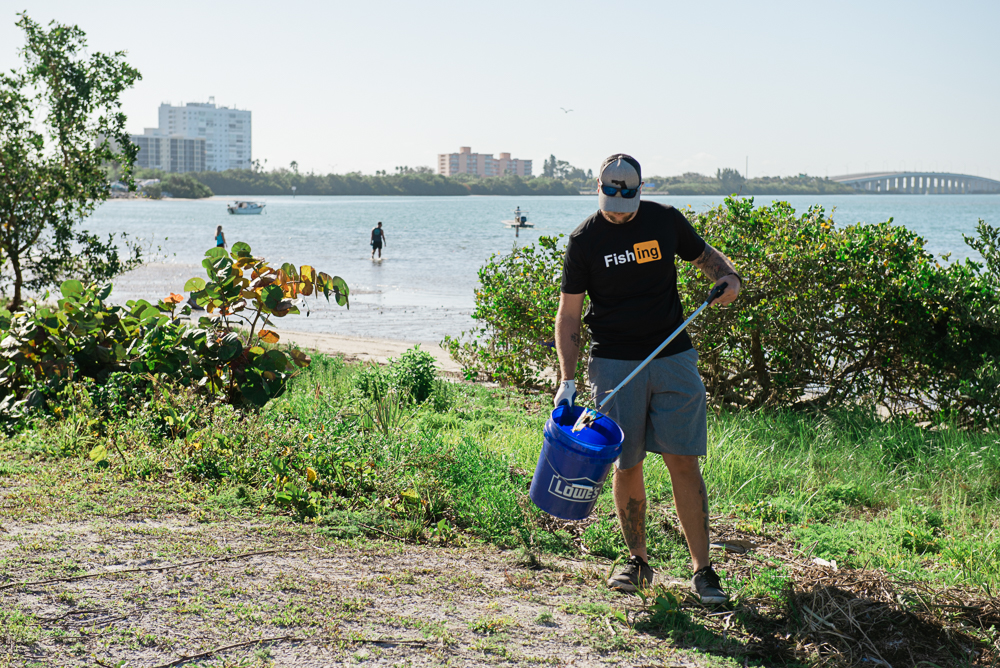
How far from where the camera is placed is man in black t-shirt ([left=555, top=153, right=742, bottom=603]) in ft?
11.1

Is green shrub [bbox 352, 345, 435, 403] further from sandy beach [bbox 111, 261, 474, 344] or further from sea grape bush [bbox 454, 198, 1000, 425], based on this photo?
sandy beach [bbox 111, 261, 474, 344]

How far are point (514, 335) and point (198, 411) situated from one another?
328 cm

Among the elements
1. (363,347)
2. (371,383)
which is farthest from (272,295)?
(363,347)

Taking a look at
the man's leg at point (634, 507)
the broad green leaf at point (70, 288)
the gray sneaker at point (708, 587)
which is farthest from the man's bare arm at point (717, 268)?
the broad green leaf at point (70, 288)

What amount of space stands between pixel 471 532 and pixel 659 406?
47.6 inches

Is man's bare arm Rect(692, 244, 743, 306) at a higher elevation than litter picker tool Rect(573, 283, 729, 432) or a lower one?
higher

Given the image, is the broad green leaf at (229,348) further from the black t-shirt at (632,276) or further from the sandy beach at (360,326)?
the sandy beach at (360,326)

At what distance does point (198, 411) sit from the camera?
5.25 m

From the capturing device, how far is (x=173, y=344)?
5.73 m

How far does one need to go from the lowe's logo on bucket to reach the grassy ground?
1.40ft

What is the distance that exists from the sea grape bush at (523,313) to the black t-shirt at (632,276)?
3.49 meters

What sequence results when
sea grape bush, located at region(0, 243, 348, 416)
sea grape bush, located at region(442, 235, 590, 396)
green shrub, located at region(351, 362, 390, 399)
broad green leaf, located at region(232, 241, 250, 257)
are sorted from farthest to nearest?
1. sea grape bush, located at region(442, 235, 590, 396)
2. green shrub, located at region(351, 362, 390, 399)
3. broad green leaf, located at region(232, 241, 250, 257)
4. sea grape bush, located at region(0, 243, 348, 416)

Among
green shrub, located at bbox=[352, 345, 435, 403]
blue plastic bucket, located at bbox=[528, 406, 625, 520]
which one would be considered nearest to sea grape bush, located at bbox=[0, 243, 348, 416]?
green shrub, located at bbox=[352, 345, 435, 403]

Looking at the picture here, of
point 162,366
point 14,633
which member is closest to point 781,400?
point 162,366
